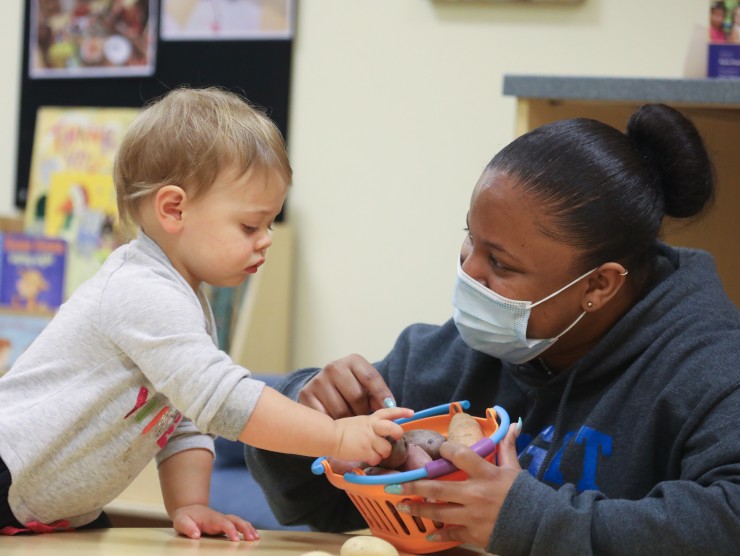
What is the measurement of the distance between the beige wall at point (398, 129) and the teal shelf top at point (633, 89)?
4.22 ft

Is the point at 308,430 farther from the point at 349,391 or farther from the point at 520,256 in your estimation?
the point at 520,256

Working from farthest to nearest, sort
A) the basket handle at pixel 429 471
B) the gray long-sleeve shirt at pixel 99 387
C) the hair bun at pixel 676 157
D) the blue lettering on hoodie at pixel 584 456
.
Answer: the hair bun at pixel 676 157, the blue lettering on hoodie at pixel 584 456, the gray long-sleeve shirt at pixel 99 387, the basket handle at pixel 429 471

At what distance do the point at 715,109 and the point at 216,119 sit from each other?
0.92m

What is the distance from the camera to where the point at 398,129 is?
299 centimetres

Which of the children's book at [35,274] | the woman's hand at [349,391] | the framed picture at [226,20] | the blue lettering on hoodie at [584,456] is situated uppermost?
the framed picture at [226,20]

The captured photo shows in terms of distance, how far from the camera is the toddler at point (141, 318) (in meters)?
1.16

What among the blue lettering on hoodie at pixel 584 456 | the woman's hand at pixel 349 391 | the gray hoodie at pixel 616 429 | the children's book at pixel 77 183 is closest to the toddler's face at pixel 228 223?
the woman's hand at pixel 349 391

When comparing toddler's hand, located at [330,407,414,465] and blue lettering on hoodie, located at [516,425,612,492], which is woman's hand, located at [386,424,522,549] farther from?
blue lettering on hoodie, located at [516,425,612,492]

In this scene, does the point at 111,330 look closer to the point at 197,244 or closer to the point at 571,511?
the point at 197,244

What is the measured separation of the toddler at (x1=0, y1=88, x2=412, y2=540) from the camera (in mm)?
1164

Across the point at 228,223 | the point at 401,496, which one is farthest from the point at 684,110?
the point at 401,496

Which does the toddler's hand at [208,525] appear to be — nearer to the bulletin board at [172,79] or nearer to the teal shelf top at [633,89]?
the teal shelf top at [633,89]

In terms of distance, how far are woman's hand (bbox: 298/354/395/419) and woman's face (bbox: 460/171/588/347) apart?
19cm

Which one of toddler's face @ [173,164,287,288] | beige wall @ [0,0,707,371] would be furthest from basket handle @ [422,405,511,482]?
beige wall @ [0,0,707,371]
